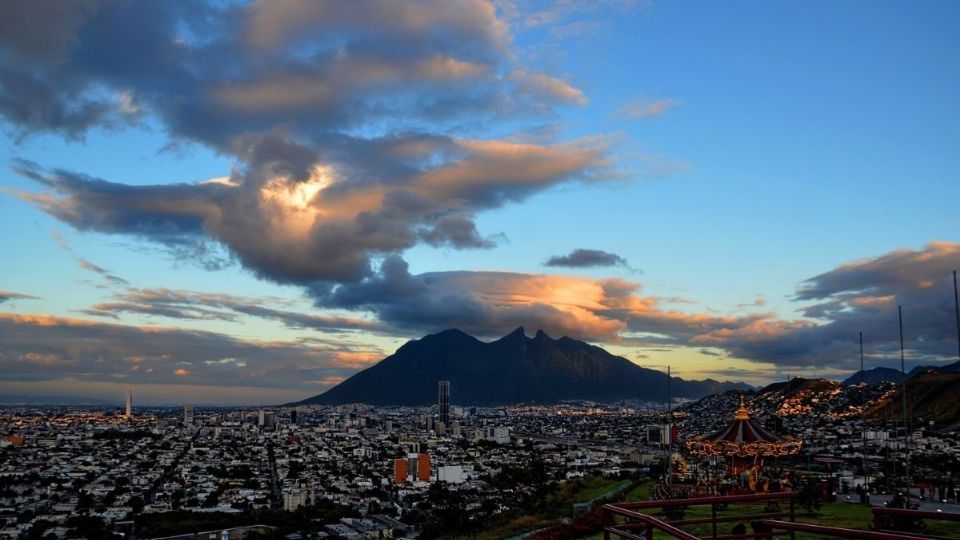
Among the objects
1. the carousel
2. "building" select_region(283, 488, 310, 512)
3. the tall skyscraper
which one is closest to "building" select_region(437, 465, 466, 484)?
the tall skyscraper

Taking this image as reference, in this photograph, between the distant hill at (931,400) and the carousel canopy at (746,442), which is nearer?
the carousel canopy at (746,442)

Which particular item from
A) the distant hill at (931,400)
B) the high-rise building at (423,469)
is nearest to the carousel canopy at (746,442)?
the high-rise building at (423,469)

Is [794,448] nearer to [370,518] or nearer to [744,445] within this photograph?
[744,445]

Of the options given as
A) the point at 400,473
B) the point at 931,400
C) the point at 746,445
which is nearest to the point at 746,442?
the point at 746,445

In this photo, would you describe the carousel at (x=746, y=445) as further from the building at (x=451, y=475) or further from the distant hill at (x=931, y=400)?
the distant hill at (x=931, y=400)

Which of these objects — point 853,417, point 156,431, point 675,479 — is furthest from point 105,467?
point 853,417

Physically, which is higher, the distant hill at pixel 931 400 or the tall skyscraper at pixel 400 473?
the distant hill at pixel 931 400

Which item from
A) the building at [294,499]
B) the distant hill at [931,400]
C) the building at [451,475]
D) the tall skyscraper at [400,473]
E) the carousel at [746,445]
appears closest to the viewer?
the carousel at [746,445]

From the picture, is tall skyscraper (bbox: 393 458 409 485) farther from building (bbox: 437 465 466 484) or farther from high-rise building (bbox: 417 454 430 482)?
building (bbox: 437 465 466 484)

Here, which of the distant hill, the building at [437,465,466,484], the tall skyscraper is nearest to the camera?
the building at [437,465,466,484]
